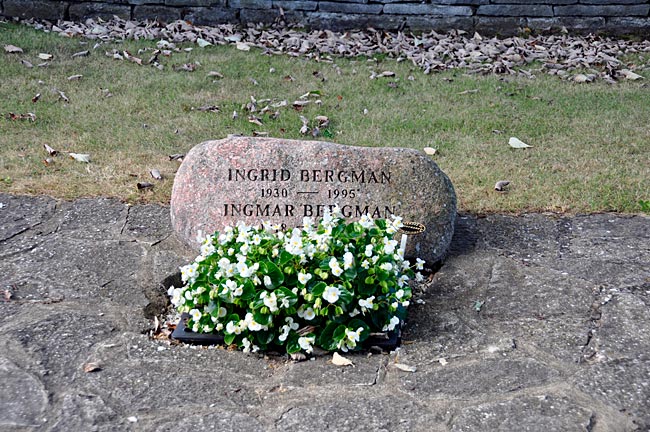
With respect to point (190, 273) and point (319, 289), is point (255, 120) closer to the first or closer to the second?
point (190, 273)

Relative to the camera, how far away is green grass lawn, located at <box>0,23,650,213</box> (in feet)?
15.7

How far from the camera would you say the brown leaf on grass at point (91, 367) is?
2852 mm

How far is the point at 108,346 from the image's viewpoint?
303 cm

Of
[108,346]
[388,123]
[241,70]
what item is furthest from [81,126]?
[108,346]

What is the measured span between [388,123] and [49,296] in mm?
3136

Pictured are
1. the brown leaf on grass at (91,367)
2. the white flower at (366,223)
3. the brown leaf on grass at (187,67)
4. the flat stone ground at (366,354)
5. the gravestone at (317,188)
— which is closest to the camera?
the flat stone ground at (366,354)

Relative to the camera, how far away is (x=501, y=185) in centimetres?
475

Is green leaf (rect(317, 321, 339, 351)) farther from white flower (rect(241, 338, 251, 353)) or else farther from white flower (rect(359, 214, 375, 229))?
white flower (rect(359, 214, 375, 229))

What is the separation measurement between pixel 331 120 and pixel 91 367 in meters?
3.40

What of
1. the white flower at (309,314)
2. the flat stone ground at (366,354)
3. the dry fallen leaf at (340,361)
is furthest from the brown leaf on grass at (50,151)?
the dry fallen leaf at (340,361)

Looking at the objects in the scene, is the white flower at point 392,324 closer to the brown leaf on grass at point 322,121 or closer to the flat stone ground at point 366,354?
the flat stone ground at point 366,354

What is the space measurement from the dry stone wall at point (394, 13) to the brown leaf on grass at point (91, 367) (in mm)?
5616

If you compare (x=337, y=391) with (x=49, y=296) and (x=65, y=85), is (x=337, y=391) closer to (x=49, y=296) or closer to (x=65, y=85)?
(x=49, y=296)

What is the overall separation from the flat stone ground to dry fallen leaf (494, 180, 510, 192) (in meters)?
0.67
